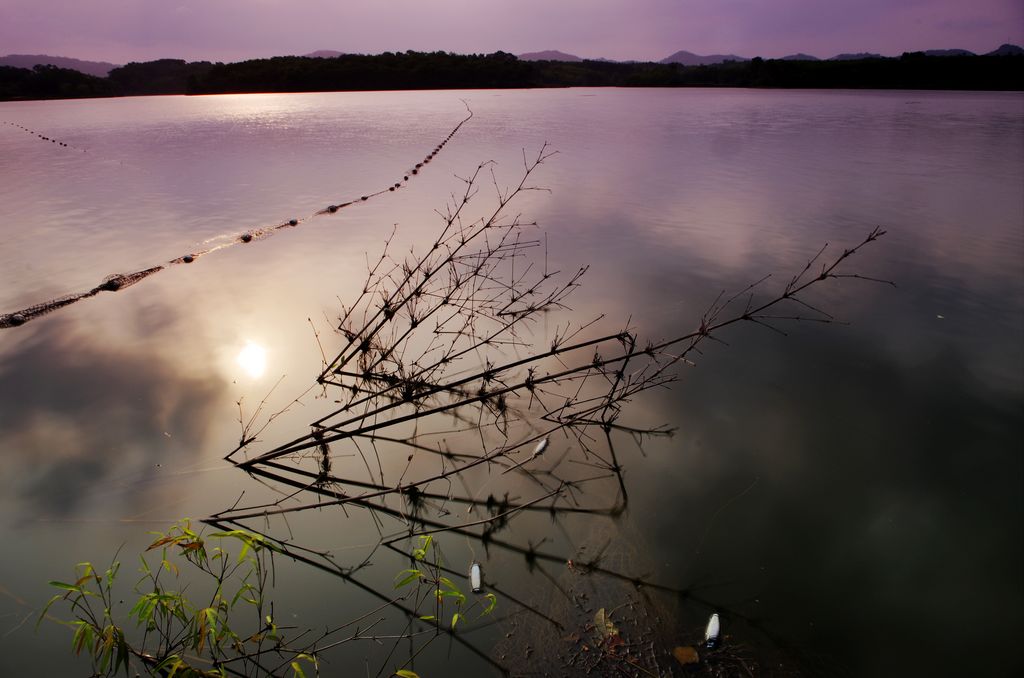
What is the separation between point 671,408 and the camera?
330 cm

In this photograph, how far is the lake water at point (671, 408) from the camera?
208 centimetres

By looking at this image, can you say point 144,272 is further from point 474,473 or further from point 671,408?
point 671,408

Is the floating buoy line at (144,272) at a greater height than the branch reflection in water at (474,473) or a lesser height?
greater

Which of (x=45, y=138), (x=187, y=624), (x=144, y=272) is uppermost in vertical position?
(x=45, y=138)

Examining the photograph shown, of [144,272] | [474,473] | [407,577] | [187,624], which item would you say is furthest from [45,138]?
[407,577]

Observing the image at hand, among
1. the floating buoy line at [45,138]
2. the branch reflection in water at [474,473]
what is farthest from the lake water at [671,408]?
the floating buoy line at [45,138]

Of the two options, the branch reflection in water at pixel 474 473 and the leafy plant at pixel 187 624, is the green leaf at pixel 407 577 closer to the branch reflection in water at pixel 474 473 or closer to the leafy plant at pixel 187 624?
the branch reflection in water at pixel 474 473

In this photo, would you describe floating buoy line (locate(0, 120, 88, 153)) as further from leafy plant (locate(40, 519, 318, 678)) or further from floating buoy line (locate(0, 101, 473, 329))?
leafy plant (locate(40, 519, 318, 678))

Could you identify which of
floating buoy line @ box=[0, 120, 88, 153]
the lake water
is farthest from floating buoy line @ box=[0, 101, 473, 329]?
floating buoy line @ box=[0, 120, 88, 153]

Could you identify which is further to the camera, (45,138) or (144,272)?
(45,138)

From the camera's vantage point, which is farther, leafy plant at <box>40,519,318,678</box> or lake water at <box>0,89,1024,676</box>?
lake water at <box>0,89,1024,676</box>

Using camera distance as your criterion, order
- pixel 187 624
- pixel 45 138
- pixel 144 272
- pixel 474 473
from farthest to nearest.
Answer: pixel 45 138 → pixel 144 272 → pixel 474 473 → pixel 187 624

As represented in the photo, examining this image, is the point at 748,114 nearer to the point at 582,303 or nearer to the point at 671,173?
the point at 671,173

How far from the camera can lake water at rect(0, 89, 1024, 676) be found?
2.08 meters
